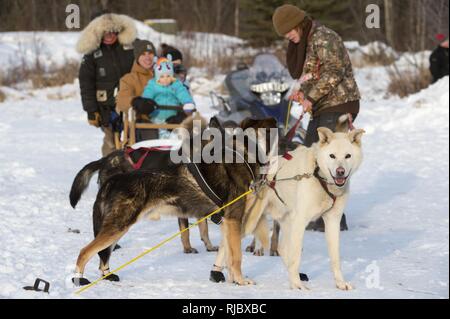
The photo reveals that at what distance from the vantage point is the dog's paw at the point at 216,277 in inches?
169

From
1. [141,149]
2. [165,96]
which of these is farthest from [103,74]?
[141,149]

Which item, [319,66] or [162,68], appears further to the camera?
[162,68]

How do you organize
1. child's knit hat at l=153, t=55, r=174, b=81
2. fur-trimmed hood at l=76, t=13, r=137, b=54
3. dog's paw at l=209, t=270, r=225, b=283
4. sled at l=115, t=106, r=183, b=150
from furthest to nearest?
1. fur-trimmed hood at l=76, t=13, r=137, b=54
2. child's knit hat at l=153, t=55, r=174, b=81
3. sled at l=115, t=106, r=183, b=150
4. dog's paw at l=209, t=270, r=225, b=283

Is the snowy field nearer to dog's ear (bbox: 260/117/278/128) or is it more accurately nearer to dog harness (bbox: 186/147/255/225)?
dog harness (bbox: 186/147/255/225)

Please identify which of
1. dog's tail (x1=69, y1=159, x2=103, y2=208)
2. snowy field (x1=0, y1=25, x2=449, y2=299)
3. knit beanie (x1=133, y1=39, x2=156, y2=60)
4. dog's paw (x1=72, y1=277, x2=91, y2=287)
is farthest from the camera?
knit beanie (x1=133, y1=39, x2=156, y2=60)

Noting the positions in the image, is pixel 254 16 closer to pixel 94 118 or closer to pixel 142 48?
pixel 94 118

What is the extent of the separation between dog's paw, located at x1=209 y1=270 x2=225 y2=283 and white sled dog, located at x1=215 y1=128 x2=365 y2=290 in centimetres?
6

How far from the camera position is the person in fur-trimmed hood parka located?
7.09 metres

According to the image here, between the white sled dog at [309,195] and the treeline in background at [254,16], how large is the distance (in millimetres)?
3042

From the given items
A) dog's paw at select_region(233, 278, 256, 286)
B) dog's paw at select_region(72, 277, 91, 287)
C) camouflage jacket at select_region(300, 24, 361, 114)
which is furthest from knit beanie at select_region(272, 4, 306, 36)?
dog's paw at select_region(72, 277, 91, 287)

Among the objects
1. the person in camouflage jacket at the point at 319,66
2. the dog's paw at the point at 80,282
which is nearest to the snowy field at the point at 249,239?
the dog's paw at the point at 80,282

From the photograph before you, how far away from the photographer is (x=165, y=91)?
636 centimetres

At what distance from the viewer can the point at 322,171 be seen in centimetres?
415

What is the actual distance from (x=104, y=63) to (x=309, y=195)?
12.0 feet
